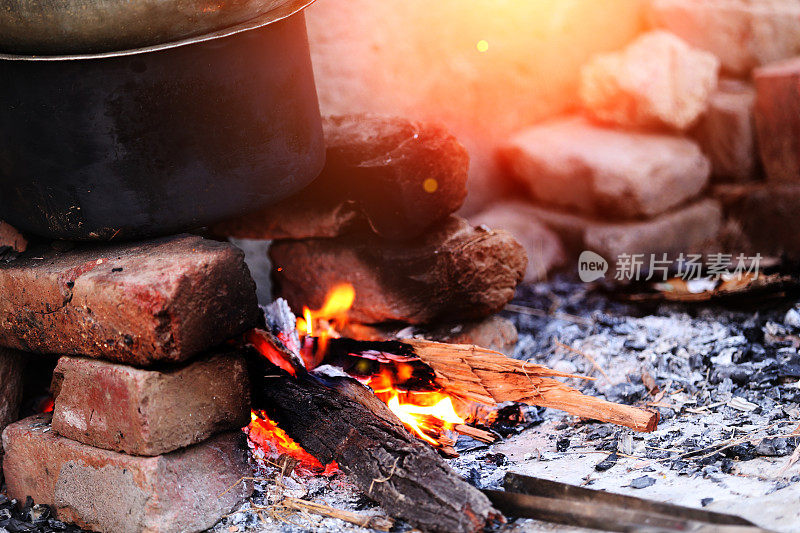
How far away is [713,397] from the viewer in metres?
2.53

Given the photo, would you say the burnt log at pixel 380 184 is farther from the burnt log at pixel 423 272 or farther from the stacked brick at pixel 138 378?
the stacked brick at pixel 138 378

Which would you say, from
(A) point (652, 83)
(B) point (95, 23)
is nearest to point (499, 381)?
(B) point (95, 23)

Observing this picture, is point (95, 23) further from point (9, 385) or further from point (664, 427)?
point (664, 427)

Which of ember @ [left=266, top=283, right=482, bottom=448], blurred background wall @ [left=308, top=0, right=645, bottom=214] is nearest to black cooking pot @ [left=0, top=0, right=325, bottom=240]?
ember @ [left=266, top=283, right=482, bottom=448]

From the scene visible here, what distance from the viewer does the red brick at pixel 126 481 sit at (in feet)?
6.64

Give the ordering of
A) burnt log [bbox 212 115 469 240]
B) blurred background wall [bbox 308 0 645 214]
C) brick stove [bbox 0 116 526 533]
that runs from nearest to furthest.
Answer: brick stove [bbox 0 116 526 533] → burnt log [bbox 212 115 469 240] → blurred background wall [bbox 308 0 645 214]

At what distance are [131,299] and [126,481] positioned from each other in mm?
511

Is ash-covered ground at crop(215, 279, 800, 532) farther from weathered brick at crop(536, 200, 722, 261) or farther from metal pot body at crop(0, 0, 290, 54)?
metal pot body at crop(0, 0, 290, 54)

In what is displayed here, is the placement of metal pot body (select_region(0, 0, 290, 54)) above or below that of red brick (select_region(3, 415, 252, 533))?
above

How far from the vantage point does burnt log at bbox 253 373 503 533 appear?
190 cm

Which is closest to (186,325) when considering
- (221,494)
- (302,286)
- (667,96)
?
(221,494)

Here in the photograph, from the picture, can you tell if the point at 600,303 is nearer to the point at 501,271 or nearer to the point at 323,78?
the point at 501,271

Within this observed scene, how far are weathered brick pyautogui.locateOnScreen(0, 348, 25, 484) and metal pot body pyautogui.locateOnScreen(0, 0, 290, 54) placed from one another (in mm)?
1010

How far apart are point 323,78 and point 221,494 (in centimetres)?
190
